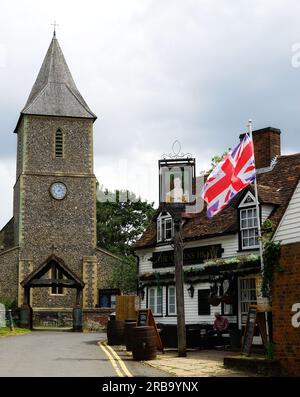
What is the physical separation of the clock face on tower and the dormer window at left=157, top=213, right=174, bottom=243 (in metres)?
23.5

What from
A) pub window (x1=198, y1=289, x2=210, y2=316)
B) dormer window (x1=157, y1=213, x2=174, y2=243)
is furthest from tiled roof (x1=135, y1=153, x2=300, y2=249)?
pub window (x1=198, y1=289, x2=210, y2=316)

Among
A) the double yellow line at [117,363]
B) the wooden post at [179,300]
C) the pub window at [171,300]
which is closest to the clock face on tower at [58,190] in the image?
the pub window at [171,300]

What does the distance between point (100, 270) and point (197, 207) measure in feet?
75.6

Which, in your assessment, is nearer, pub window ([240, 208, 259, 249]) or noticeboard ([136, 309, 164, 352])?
noticeboard ([136, 309, 164, 352])

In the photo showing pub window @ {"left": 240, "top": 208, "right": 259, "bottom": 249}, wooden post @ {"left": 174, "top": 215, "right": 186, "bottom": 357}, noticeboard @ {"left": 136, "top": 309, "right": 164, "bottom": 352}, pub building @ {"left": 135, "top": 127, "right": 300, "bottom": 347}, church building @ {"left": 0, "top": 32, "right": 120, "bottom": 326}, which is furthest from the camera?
church building @ {"left": 0, "top": 32, "right": 120, "bottom": 326}

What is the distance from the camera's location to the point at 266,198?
25.4 metres

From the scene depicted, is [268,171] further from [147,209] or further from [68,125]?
[147,209]

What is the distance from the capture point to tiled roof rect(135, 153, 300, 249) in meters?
25.5

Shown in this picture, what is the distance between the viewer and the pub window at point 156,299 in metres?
31.8

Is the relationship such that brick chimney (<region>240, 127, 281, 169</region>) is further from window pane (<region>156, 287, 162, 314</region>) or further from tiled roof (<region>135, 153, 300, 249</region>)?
window pane (<region>156, 287, 162, 314</region>)

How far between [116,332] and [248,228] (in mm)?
6528

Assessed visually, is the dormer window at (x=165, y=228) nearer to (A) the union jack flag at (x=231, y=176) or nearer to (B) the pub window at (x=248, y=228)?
(B) the pub window at (x=248, y=228)

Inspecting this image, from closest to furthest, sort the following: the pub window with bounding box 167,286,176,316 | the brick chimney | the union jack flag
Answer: the union jack flag
the brick chimney
the pub window with bounding box 167,286,176,316

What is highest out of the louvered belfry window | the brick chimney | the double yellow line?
the louvered belfry window
